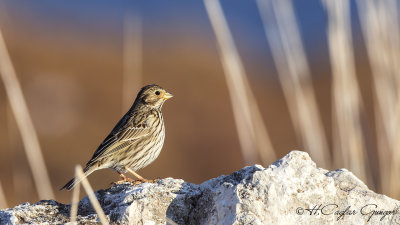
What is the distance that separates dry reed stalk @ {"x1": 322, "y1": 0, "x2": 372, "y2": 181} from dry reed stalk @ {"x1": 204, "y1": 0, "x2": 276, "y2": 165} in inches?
24.8

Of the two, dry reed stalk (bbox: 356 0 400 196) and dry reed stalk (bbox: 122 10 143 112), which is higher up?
dry reed stalk (bbox: 122 10 143 112)

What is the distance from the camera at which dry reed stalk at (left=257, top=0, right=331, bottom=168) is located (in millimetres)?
5762

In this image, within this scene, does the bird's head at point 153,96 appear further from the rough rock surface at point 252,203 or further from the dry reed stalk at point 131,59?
the rough rock surface at point 252,203

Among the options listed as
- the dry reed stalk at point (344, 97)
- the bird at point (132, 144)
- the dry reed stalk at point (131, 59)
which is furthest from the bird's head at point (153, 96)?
the dry reed stalk at point (344, 97)

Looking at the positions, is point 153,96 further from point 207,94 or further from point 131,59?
point 207,94

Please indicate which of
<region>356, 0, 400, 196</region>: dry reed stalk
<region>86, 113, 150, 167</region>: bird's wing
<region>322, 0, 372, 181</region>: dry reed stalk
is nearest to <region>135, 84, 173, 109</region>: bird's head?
<region>86, 113, 150, 167</region>: bird's wing

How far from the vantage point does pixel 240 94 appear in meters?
5.62

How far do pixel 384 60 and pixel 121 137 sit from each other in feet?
8.03

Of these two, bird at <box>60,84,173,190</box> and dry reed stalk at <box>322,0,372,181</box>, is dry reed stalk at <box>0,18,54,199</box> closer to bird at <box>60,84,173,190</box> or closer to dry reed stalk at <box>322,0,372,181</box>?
bird at <box>60,84,173,190</box>

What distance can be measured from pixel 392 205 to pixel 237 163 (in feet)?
42.8

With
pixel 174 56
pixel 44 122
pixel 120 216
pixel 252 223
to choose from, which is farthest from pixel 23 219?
pixel 174 56

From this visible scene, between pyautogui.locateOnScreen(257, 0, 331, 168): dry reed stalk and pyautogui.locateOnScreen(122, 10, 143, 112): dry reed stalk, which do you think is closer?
pyautogui.locateOnScreen(122, 10, 143, 112): dry reed stalk

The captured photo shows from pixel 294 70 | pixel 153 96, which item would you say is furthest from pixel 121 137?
pixel 294 70

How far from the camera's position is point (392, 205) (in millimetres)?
3578
